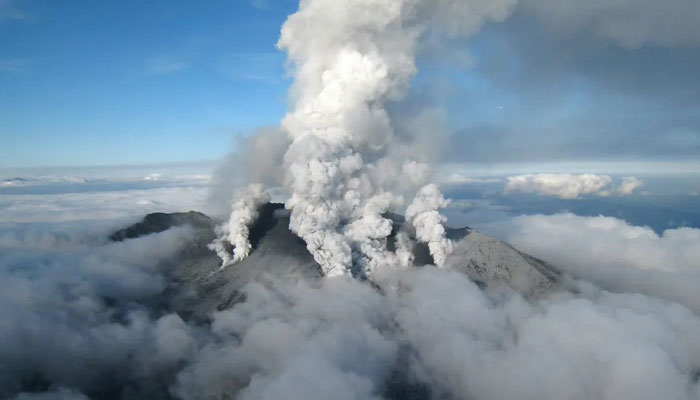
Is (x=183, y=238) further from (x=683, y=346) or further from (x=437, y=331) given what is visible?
(x=683, y=346)

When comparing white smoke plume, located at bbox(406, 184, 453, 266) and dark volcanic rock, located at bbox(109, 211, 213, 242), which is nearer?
white smoke plume, located at bbox(406, 184, 453, 266)

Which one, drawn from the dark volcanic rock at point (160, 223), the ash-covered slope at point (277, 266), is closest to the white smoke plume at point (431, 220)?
the ash-covered slope at point (277, 266)

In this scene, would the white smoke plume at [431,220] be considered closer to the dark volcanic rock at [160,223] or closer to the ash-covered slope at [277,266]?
the ash-covered slope at [277,266]

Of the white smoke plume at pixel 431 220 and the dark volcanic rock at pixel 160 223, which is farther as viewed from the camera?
the dark volcanic rock at pixel 160 223

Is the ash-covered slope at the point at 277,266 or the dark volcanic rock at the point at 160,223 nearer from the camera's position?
the ash-covered slope at the point at 277,266

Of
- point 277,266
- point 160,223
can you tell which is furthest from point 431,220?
point 160,223

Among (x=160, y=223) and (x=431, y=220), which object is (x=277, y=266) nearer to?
(x=431, y=220)

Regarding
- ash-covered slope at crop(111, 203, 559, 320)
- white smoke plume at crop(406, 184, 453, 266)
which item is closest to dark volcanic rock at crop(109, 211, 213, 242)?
ash-covered slope at crop(111, 203, 559, 320)

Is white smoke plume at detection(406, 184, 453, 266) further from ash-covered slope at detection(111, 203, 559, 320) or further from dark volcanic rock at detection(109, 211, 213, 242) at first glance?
dark volcanic rock at detection(109, 211, 213, 242)
